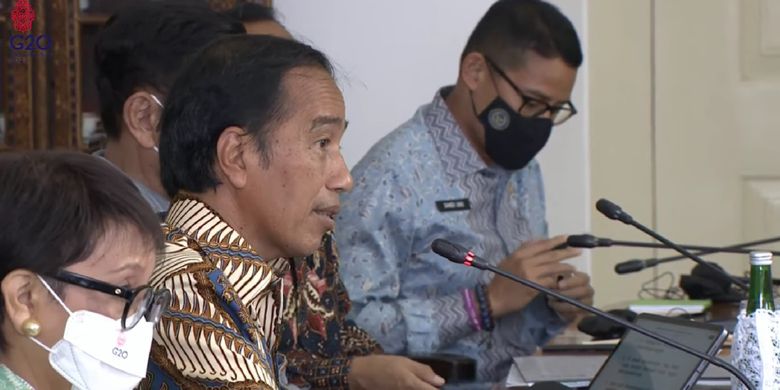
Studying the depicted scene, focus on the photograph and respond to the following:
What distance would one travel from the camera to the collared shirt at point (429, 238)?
3053mm

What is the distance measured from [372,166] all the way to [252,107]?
1.32m

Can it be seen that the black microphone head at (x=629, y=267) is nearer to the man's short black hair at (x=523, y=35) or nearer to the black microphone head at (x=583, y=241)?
the black microphone head at (x=583, y=241)

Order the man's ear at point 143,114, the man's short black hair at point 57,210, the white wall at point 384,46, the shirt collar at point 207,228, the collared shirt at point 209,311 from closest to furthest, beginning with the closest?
the man's short black hair at point 57,210, the collared shirt at point 209,311, the shirt collar at point 207,228, the man's ear at point 143,114, the white wall at point 384,46

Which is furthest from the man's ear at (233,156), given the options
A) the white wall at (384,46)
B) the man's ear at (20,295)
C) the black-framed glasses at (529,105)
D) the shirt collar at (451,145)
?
the white wall at (384,46)

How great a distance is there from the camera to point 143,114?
2.43 metres

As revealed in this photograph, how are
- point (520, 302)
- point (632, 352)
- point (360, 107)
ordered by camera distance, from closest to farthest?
1. point (632, 352)
2. point (520, 302)
3. point (360, 107)

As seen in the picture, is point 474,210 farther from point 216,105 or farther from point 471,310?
point 216,105

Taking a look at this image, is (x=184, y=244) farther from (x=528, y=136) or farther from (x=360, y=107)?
(x=360, y=107)

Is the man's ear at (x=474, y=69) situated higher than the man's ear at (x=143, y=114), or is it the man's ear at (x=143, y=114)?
the man's ear at (x=143, y=114)

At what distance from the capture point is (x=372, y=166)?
125 inches

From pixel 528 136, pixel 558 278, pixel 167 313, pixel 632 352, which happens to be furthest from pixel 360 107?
pixel 167 313

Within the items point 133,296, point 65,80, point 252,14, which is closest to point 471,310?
point 252,14
